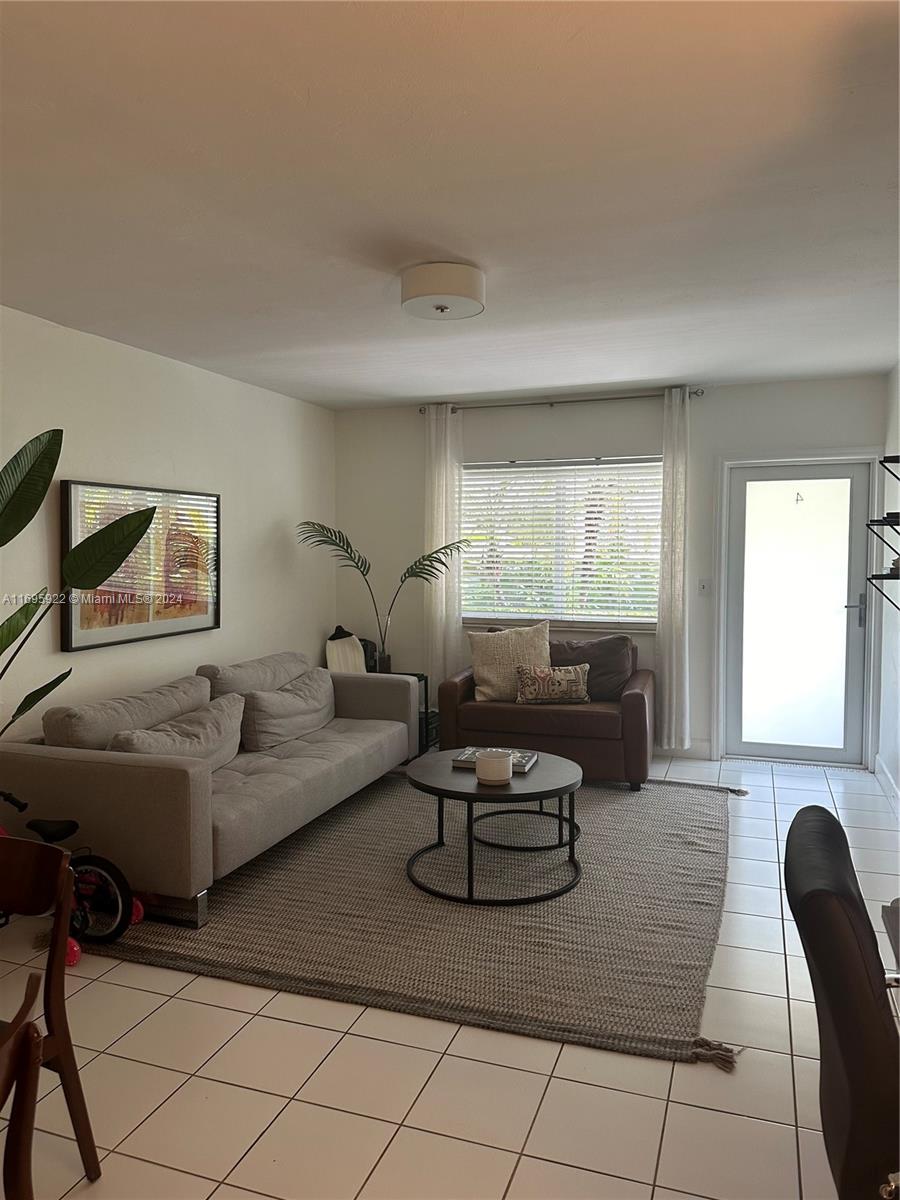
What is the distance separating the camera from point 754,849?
410 centimetres

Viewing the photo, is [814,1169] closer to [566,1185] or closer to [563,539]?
[566,1185]

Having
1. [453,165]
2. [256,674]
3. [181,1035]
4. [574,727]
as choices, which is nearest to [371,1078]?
[181,1035]

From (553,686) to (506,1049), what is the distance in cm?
293

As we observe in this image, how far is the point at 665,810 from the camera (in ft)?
15.3

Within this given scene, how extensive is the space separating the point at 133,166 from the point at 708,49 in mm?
1517

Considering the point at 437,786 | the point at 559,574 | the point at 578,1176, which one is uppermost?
the point at 559,574

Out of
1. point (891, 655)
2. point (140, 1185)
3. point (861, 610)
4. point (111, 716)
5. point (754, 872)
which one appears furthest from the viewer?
point (861, 610)

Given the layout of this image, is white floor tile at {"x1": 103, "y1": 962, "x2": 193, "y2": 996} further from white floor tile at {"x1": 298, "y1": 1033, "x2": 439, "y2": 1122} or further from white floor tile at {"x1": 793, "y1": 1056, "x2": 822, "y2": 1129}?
white floor tile at {"x1": 793, "y1": 1056, "x2": 822, "y2": 1129}

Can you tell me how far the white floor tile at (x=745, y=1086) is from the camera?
223 cm

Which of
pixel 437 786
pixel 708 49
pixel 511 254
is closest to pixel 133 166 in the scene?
pixel 511 254

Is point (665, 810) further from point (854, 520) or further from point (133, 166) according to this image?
point (133, 166)

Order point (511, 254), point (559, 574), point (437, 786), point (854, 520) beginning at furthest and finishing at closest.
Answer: point (559, 574) < point (854, 520) < point (437, 786) < point (511, 254)

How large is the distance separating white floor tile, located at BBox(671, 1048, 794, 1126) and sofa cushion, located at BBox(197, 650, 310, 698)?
2987 mm

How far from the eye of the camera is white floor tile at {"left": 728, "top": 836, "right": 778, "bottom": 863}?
13.1 ft
